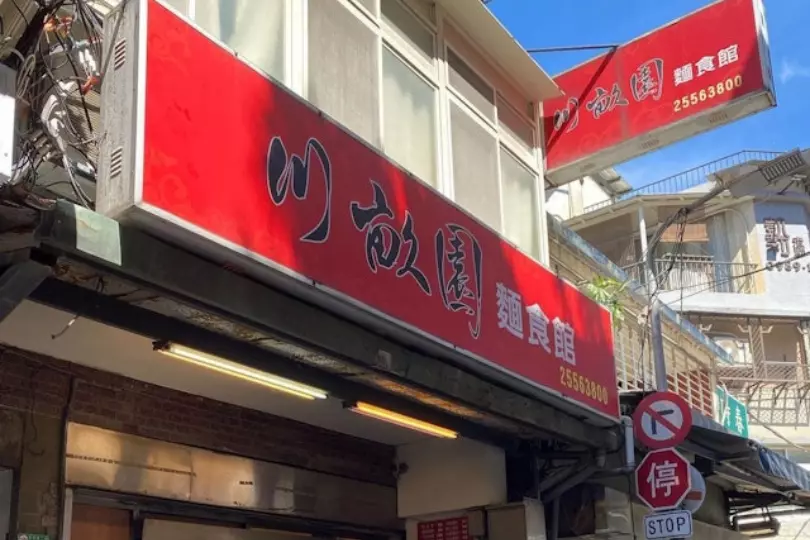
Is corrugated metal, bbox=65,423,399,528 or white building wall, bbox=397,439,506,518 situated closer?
corrugated metal, bbox=65,423,399,528

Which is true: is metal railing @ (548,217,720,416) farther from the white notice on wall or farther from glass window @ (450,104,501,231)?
the white notice on wall

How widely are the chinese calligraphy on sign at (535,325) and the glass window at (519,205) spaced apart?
1313 mm

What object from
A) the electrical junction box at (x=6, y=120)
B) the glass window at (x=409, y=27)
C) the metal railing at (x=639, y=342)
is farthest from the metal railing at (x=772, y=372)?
the electrical junction box at (x=6, y=120)

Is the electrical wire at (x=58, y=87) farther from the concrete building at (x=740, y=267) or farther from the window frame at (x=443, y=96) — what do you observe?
the concrete building at (x=740, y=267)

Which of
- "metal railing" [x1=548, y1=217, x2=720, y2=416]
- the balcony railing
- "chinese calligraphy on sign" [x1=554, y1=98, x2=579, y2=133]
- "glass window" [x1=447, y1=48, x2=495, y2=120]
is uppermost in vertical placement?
the balcony railing

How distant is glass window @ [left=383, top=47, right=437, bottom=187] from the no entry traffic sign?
131 inches

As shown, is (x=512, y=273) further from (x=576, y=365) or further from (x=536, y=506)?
(x=536, y=506)

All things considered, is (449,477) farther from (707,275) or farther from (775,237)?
(775,237)

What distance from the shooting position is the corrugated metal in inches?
280

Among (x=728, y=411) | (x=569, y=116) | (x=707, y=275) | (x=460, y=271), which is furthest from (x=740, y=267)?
(x=460, y=271)

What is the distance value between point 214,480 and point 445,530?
9.05 ft

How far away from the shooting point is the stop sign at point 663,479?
30.4ft

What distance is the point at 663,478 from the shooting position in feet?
30.9

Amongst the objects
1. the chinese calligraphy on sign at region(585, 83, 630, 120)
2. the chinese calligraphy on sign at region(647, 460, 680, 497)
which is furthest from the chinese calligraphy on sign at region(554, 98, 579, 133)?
the chinese calligraphy on sign at region(647, 460, 680, 497)
